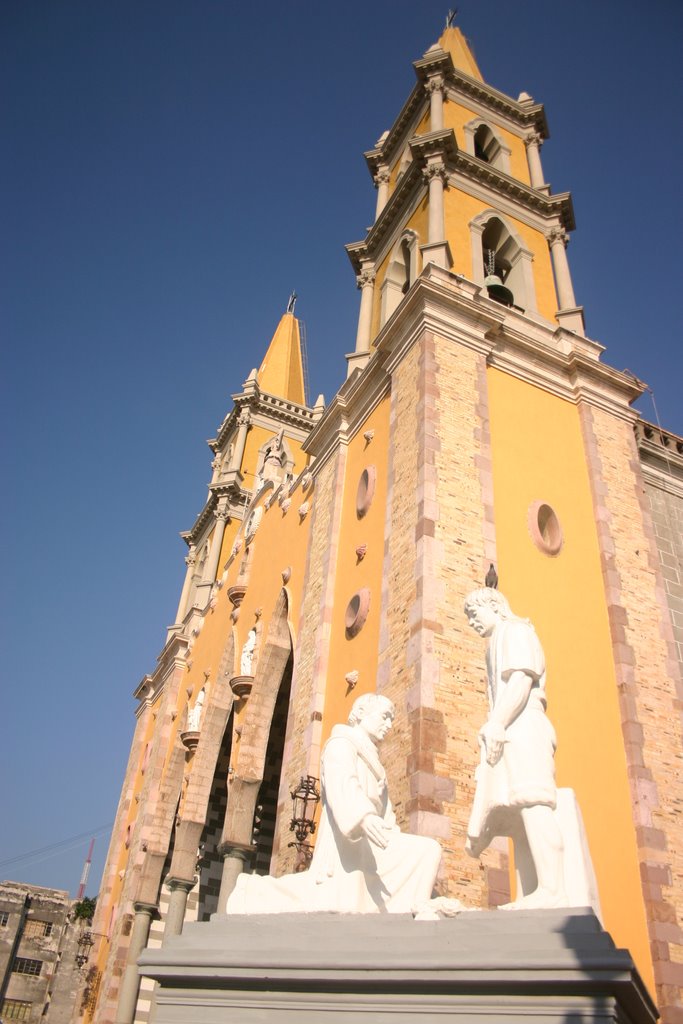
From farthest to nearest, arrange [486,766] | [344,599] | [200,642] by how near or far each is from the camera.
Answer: [200,642] < [344,599] < [486,766]

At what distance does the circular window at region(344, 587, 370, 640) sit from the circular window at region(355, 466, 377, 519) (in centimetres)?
168

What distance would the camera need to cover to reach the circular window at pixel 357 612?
40.5ft

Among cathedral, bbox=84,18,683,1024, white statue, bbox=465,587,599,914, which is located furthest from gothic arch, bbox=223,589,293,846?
white statue, bbox=465,587,599,914

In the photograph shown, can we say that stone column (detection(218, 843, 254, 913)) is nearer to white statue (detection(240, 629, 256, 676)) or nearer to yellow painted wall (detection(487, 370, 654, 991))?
white statue (detection(240, 629, 256, 676))

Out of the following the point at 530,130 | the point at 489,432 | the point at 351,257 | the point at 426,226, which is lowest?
the point at 489,432

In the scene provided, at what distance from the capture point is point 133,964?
66.3 ft

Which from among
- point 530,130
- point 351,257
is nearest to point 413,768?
point 351,257

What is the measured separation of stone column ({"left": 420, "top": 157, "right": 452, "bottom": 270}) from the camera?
589 inches

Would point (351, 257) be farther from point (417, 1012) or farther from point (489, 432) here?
point (417, 1012)

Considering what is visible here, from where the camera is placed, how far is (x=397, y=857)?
5203 millimetres

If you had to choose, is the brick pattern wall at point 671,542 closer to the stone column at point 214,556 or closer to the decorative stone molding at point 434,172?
the decorative stone molding at point 434,172

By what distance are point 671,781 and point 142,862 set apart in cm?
1528

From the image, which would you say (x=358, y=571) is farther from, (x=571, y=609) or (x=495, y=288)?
(x=495, y=288)

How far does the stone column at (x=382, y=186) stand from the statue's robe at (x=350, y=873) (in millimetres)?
17656
